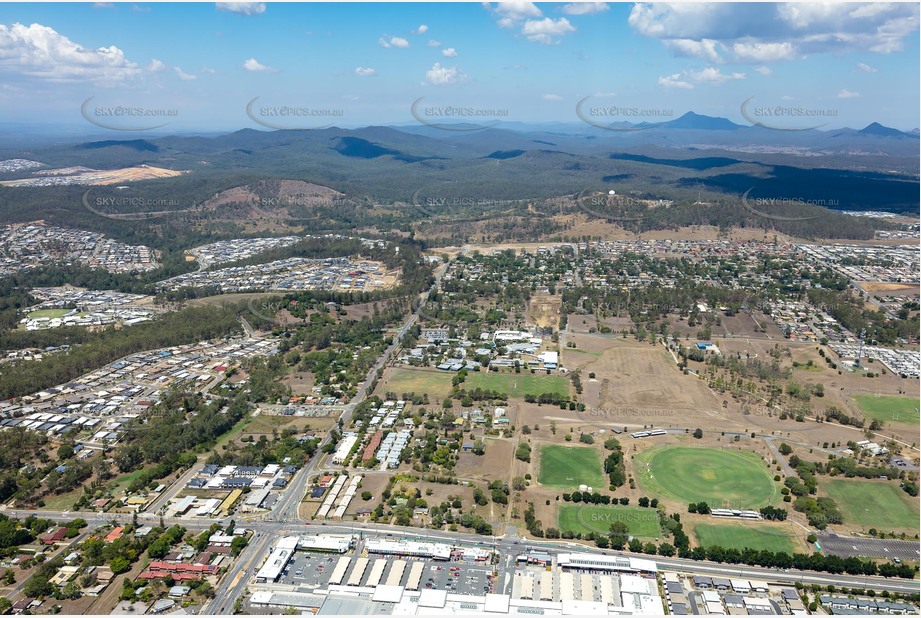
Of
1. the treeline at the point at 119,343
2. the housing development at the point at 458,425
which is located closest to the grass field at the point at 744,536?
the housing development at the point at 458,425

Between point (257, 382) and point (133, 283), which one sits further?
point (133, 283)

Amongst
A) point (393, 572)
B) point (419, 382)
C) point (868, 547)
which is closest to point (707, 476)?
point (868, 547)

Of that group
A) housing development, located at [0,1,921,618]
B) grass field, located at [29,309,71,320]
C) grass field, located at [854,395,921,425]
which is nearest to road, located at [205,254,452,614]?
housing development, located at [0,1,921,618]

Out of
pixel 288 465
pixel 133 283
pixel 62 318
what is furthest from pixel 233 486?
pixel 133 283

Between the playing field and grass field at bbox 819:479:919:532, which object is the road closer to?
the playing field

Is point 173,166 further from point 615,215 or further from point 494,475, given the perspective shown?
point 494,475

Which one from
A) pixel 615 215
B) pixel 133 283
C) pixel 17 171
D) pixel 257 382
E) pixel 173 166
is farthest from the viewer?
pixel 173 166
